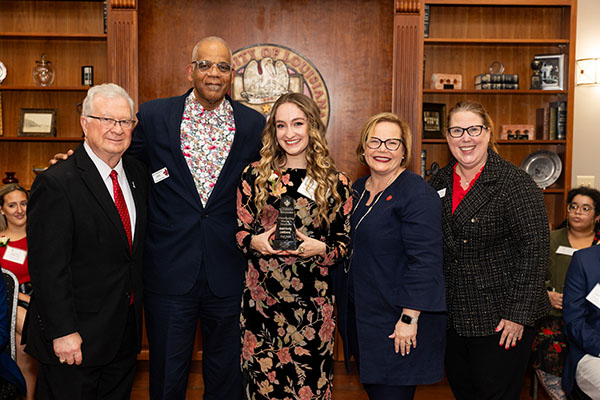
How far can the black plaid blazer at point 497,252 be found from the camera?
80.0 inches

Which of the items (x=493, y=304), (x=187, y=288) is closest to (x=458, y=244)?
(x=493, y=304)

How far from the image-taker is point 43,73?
445cm

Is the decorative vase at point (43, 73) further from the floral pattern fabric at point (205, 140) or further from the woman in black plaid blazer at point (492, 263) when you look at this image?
the woman in black plaid blazer at point (492, 263)

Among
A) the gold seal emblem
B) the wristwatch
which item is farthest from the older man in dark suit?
the gold seal emblem

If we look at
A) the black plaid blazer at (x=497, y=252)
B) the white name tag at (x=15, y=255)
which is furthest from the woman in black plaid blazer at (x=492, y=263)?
the white name tag at (x=15, y=255)

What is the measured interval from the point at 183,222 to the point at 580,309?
1.83m

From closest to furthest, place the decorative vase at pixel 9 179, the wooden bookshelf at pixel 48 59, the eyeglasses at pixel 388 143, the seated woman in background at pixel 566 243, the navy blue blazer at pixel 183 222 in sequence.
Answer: the eyeglasses at pixel 388 143, the navy blue blazer at pixel 183 222, the seated woman in background at pixel 566 243, the decorative vase at pixel 9 179, the wooden bookshelf at pixel 48 59

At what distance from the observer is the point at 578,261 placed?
7.70ft

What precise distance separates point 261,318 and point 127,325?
0.56 metres

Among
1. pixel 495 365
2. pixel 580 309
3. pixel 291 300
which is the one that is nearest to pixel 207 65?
pixel 291 300

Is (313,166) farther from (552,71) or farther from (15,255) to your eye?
(552,71)

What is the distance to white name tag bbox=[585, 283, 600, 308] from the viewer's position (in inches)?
89.3

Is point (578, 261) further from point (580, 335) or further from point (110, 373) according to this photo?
point (110, 373)

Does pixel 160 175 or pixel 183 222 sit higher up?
pixel 160 175
